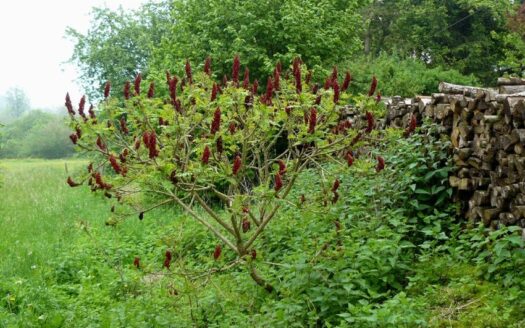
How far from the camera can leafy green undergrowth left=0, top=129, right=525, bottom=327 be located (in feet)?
14.3

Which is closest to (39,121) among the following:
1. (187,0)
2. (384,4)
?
(384,4)

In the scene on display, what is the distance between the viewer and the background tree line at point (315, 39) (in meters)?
13.8

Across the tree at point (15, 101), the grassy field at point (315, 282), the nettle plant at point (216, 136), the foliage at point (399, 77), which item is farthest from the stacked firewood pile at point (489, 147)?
the tree at point (15, 101)

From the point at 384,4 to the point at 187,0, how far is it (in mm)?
19698

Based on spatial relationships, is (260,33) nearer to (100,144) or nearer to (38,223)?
(38,223)

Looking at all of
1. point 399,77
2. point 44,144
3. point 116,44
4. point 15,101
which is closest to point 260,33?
point 399,77

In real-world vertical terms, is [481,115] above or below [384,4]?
below

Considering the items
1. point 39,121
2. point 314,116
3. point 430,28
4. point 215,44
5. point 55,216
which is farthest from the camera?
point 39,121

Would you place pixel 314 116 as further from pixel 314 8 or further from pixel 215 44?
pixel 314 8

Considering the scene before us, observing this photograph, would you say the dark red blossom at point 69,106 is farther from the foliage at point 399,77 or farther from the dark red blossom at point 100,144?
the foliage at point 399,77

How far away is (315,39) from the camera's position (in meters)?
14.1

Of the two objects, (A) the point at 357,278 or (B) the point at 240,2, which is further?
(B) the point at 240,2

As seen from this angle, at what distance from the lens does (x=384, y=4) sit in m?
32.1

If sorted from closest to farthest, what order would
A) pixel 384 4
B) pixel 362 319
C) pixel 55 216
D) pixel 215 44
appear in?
pixel 362 319 → pixel 55 216 → pixel 215 44 → pixel 384 4
